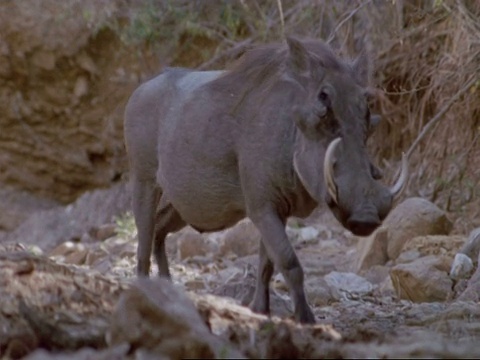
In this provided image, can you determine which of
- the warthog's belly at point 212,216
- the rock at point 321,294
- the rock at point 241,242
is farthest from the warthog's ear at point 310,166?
the rock at point 241,242

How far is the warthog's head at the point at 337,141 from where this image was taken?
4625mm

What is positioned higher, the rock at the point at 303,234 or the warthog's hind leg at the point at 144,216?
the warthog's hind leg at the point at 144,216

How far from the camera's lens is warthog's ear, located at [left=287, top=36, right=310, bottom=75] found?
16.8 ft

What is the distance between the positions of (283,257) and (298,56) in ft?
2.78

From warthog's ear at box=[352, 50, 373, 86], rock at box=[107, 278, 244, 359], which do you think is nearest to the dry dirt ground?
rock at box=[107, 278, 244, 359]

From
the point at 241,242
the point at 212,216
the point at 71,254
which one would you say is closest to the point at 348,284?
the point at 212,216

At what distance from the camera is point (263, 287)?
5277 mm

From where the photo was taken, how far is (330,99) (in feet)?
16.0

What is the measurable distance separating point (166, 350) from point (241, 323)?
0.86 metres

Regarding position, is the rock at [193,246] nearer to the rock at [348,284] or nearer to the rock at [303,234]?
the rock at [303,234]

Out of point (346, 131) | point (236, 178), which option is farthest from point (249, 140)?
point (346, 131)

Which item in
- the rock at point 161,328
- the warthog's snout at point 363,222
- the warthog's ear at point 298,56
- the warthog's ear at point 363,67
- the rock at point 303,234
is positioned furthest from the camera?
the rock at point 303,234

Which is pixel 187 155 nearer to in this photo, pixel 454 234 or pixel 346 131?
pixel 346 131

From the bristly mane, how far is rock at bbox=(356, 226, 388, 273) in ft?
7.72
